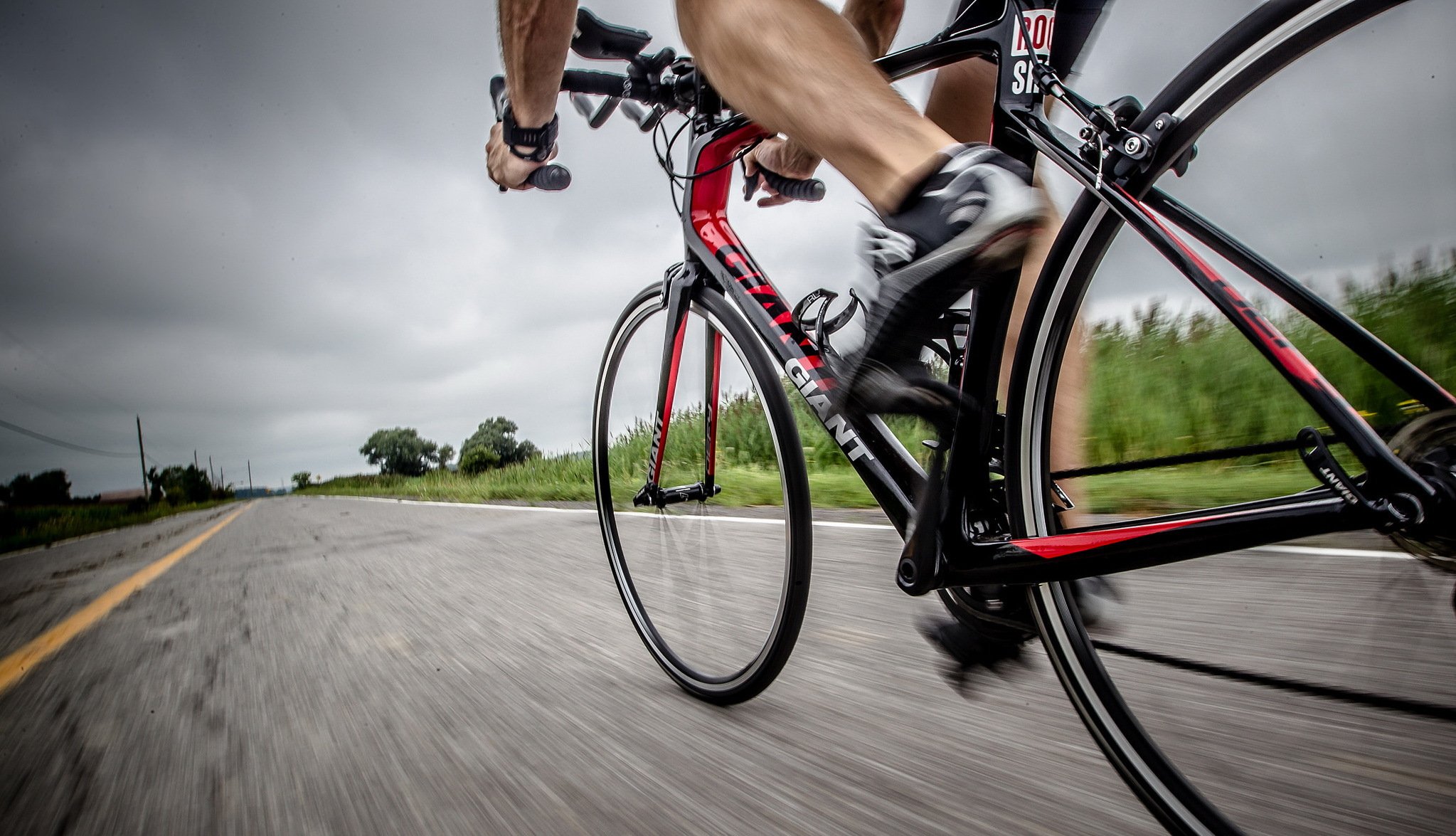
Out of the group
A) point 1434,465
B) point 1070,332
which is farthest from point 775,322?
point 1434,465

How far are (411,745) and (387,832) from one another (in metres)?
0.36

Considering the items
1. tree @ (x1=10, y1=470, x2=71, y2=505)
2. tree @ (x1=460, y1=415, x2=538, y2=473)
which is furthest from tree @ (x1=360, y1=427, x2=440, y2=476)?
tree @ (x1=460, y1=415, x2=538, y2=473)

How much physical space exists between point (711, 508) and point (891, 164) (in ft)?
5.01

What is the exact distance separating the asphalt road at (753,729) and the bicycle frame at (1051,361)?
0.09 m

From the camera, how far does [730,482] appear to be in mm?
1923

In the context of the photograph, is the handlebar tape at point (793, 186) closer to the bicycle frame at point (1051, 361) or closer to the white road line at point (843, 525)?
the bicycle frame at point (1051, 361)

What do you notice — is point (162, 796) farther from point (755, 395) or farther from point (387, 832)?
point (755, 395)

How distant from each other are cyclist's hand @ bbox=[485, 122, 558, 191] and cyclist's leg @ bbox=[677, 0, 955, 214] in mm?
847

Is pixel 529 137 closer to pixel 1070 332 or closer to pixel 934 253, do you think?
pixel 934 253

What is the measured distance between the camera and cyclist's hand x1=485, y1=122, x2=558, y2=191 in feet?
6.14

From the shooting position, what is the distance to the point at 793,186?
1.96m

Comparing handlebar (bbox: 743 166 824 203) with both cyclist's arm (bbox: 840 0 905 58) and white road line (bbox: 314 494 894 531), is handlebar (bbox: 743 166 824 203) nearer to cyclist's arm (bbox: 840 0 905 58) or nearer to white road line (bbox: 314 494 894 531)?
cyclist's arm (bbox: 840 0 905 58)

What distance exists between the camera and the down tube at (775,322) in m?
1.25

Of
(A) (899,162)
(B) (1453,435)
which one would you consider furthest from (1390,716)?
(A) (899,162)
